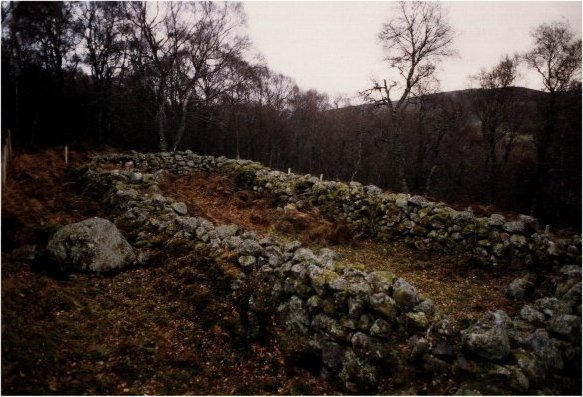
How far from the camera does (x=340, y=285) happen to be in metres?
5.49

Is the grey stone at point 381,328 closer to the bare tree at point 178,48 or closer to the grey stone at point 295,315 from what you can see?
the grey stone at point 295,315

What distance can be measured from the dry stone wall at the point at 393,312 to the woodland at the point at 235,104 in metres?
2.13

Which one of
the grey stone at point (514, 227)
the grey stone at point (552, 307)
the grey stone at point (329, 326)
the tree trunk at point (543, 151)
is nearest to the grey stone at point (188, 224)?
the grey stone at point (329, 326)

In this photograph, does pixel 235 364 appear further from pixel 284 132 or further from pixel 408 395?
pixel 284 132

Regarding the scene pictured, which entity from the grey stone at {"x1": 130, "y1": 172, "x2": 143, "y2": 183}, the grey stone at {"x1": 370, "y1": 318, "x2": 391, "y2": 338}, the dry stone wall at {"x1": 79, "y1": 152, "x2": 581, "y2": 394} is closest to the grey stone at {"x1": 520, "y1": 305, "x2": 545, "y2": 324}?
the dry stone wall at {"x1": 79, "y1": 152, "x2": 581, "y2": 394}

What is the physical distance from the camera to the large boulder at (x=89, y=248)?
23.2 feet

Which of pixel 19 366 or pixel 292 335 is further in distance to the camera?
pixel 292 335

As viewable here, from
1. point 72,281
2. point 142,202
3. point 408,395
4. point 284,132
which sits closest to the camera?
point 408,395

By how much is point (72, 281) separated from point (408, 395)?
6326mm

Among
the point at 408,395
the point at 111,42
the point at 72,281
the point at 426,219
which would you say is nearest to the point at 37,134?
the point at 111,42

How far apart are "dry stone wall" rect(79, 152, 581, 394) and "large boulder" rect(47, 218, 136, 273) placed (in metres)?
0.85

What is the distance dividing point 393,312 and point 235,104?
3091 centimetres

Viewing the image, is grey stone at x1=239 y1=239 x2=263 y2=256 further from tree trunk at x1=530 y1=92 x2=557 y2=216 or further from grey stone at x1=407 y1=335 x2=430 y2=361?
tree trunk at x1=530 y1=92 x2=557 y2=216

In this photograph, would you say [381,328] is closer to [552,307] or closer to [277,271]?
[277,271]
